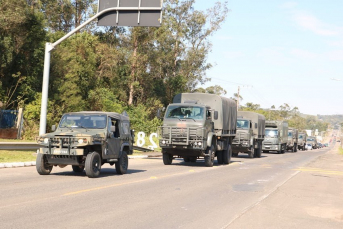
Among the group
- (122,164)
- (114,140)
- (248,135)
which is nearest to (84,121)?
(114,140)

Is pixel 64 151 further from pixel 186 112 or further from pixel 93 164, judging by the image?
pixel 186 112

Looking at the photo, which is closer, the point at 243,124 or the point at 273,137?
the point at 243,124

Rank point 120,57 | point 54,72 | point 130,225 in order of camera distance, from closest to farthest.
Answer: point 130,225 → point 54,72 → point 120,57

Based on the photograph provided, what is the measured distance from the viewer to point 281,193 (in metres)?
13.4

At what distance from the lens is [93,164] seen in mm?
15039

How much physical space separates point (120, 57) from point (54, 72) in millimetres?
17472

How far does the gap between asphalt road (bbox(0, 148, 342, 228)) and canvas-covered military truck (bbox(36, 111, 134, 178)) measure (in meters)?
0.50

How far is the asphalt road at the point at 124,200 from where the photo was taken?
823 cm

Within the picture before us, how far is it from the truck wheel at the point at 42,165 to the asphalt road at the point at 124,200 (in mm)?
279

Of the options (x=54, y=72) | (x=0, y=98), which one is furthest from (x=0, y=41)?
(x=54, y=72)

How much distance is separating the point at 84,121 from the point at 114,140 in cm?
117

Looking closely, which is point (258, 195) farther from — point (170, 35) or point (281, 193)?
point (170, 35)

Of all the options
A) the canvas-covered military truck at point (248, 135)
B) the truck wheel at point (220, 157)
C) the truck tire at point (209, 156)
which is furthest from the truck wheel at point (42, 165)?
the canvas-covered military truck at point (248, 135)

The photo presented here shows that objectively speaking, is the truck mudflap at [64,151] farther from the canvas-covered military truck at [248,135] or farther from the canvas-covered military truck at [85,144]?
the canvas-covered military truck at [248,135]
